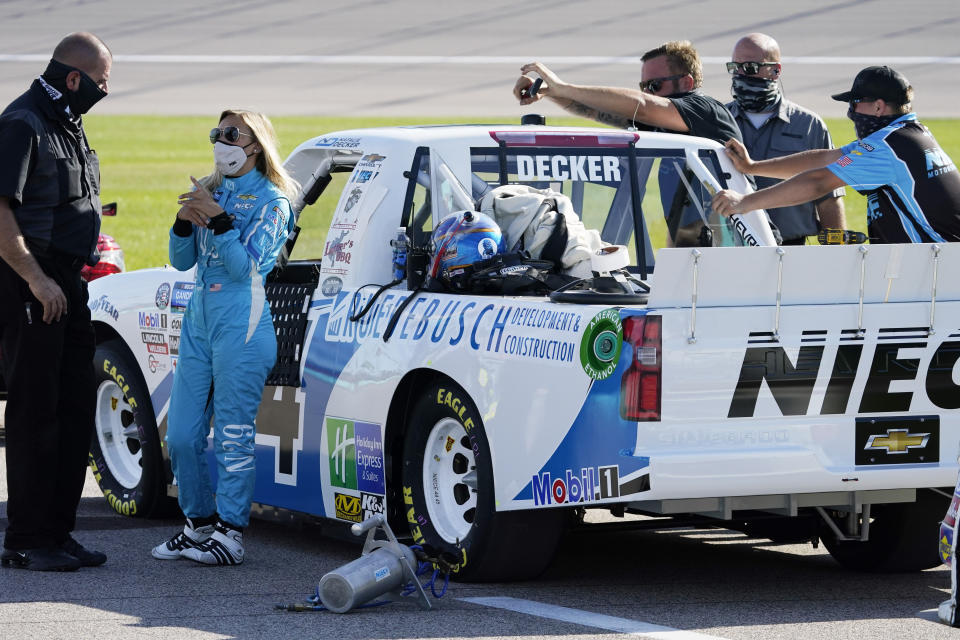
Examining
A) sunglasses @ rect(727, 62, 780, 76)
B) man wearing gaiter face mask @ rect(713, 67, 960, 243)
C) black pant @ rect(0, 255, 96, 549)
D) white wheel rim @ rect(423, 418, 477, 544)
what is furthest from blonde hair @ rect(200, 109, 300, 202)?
sunglasses @ rect(727, 62, 780, 76)

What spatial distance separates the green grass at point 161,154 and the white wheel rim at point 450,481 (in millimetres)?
16477

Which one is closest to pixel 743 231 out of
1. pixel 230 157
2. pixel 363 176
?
pixel 363 176

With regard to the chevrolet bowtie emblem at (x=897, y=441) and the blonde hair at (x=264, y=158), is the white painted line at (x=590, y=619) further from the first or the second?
the blonde hair at (x=264, y=158)

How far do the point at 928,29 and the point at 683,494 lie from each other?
40288 mm

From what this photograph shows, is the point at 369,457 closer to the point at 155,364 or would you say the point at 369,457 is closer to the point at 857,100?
the point at 155,364

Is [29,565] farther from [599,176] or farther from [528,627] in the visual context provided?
[599,176]

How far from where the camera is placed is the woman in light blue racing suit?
700 cm

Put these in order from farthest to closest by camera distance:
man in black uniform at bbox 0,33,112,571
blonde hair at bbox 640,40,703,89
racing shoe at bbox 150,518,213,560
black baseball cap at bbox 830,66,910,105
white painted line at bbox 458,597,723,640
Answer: blonde hair at bbox 640,40,703,89
racing shoe at bbox 150,518,213,560
black baseball cap at bbox 830,66,910,105
man in black uniform at bbox 0,33,112,571
white painted line at bbox 458,597,723,640

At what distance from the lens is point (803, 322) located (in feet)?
19.2

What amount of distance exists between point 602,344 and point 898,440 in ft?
3.82

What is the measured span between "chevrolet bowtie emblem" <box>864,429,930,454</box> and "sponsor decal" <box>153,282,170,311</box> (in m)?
3.67

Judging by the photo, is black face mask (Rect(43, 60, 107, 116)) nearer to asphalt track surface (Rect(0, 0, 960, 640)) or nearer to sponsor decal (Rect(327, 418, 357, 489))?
sponsor decal (Rect(327, 418, 357, 489))

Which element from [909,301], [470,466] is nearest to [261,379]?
[470,466]

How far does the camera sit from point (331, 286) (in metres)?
7.35
